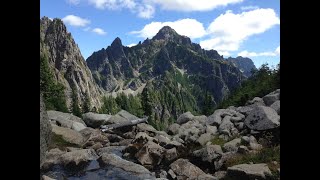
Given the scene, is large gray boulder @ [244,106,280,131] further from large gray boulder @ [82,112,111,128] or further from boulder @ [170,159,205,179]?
large gray boulder @ [82,112,111,128]

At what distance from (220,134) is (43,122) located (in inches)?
752

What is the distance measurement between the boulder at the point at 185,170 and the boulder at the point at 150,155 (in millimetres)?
3273

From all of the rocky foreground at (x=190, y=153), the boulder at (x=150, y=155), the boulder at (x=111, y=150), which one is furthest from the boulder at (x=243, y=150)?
the boulder at (x=111, y=150)

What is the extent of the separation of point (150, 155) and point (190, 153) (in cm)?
311

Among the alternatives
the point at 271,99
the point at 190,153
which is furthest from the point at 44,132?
the point at 271,99

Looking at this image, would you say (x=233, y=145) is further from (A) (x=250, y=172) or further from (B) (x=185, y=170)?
(A) (x=250, y=172)

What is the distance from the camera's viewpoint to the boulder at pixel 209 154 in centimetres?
2405

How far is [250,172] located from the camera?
18.7m

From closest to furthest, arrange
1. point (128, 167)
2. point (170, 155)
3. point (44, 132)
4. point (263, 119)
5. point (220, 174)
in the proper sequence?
1. point (44, 132)
2. point (220, 174)
3. point (128, 167)
4. point (263, 119)
5. point (170, 155)

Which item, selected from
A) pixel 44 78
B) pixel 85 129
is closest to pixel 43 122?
pixel 85 129

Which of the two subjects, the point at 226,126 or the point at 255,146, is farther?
the point at 226,126

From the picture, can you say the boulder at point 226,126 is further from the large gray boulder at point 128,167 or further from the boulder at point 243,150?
the large gray boulder at point 128,167
